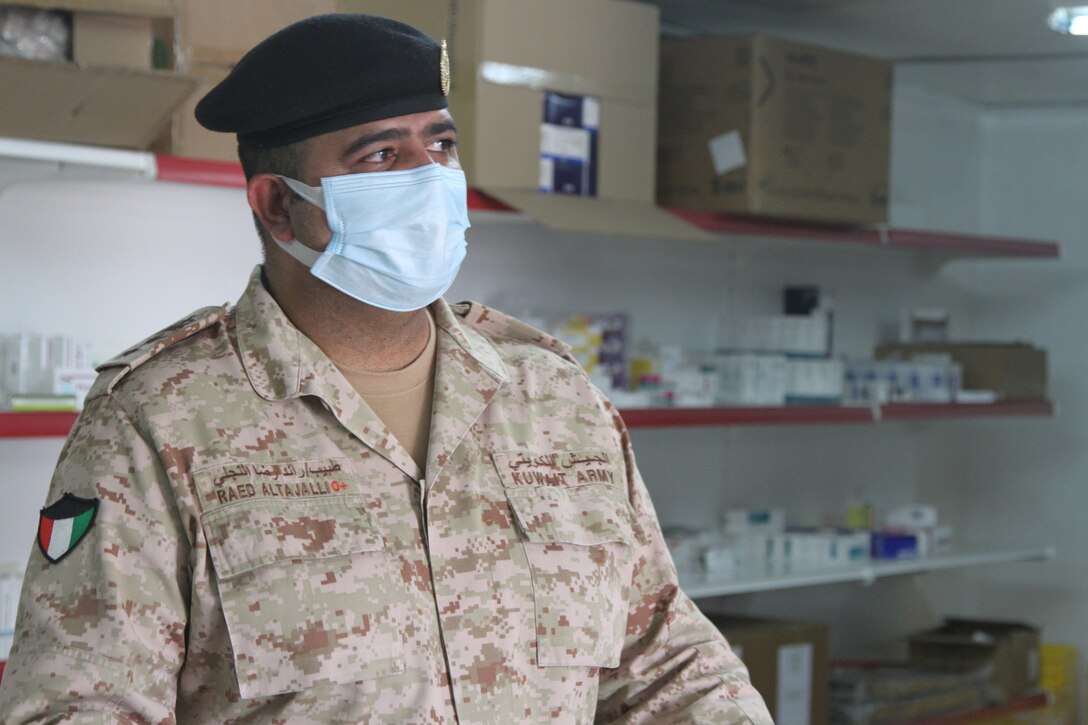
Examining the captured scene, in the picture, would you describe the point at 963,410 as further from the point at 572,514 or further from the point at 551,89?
the point at 572,514

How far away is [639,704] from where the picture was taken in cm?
160

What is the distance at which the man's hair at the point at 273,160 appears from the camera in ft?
5.15

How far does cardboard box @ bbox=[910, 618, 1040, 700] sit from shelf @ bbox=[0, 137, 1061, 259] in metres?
1.34

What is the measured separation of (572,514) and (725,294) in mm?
2975

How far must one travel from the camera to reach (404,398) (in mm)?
1602

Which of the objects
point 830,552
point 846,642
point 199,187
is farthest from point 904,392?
point 199,187

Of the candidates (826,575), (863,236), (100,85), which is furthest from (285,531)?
(863,236)

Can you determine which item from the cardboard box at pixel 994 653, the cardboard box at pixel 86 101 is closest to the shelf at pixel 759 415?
the cardboard box at pixel 86 101

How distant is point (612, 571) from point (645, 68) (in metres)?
2.11

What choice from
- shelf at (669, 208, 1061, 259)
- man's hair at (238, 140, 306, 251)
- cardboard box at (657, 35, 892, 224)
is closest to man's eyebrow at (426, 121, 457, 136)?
man's hair at (238, 140, 306, 251)

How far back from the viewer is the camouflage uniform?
1324 millimetres

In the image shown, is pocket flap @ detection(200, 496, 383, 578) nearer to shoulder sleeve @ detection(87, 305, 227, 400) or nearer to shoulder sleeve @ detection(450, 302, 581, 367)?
shoulder sleeve @ detection(87, 305, 227, 400)

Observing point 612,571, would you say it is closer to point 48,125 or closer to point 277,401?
point 277,401

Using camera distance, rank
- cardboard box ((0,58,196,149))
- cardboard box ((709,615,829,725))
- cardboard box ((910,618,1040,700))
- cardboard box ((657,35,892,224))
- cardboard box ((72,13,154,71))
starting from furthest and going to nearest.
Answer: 1. cardboard box ((910,618,1040,700))
2. cardboard box ((709,615,829,725))
3. cardboard box ((657,35,892,224))
4. cardboard box ((72,13,154,71))
5. cardboard box ((0,58,196,149))
